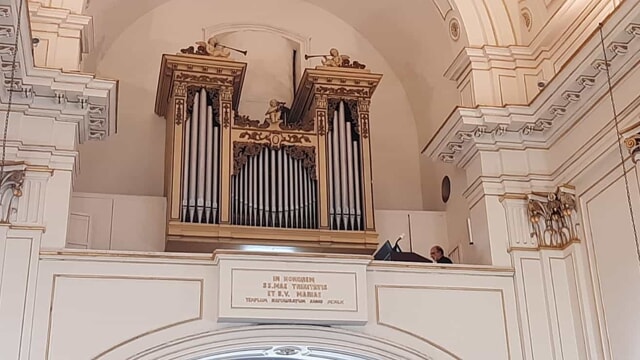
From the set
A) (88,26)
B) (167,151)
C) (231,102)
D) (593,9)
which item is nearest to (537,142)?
(593,9)

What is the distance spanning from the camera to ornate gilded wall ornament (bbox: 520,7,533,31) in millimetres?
10102

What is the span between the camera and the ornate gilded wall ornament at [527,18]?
10102 millimetres

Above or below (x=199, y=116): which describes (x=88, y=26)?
above

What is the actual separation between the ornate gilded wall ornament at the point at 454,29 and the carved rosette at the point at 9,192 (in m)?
4.66

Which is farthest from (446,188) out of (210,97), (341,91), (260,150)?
(210,97)

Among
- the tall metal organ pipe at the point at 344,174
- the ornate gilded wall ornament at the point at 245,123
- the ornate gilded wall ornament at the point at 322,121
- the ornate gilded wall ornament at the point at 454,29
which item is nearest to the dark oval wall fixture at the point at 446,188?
the tall metal organ pipe at the point at 344,174

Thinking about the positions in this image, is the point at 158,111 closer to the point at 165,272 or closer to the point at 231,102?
the point at 231,102

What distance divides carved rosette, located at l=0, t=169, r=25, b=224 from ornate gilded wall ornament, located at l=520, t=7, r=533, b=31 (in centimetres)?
521

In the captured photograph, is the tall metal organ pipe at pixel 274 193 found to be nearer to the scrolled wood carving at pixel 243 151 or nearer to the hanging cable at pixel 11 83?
the scrolled wood carving at pixel 243 151

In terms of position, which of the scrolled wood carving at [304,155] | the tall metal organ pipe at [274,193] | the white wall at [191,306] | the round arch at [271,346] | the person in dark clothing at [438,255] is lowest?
the round arch at [271,346]

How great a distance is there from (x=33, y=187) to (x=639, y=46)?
17.4 feet

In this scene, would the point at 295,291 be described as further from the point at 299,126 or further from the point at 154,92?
the point at 154,92

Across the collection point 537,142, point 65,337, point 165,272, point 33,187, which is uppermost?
point 537,142

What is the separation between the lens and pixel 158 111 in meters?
10.8
